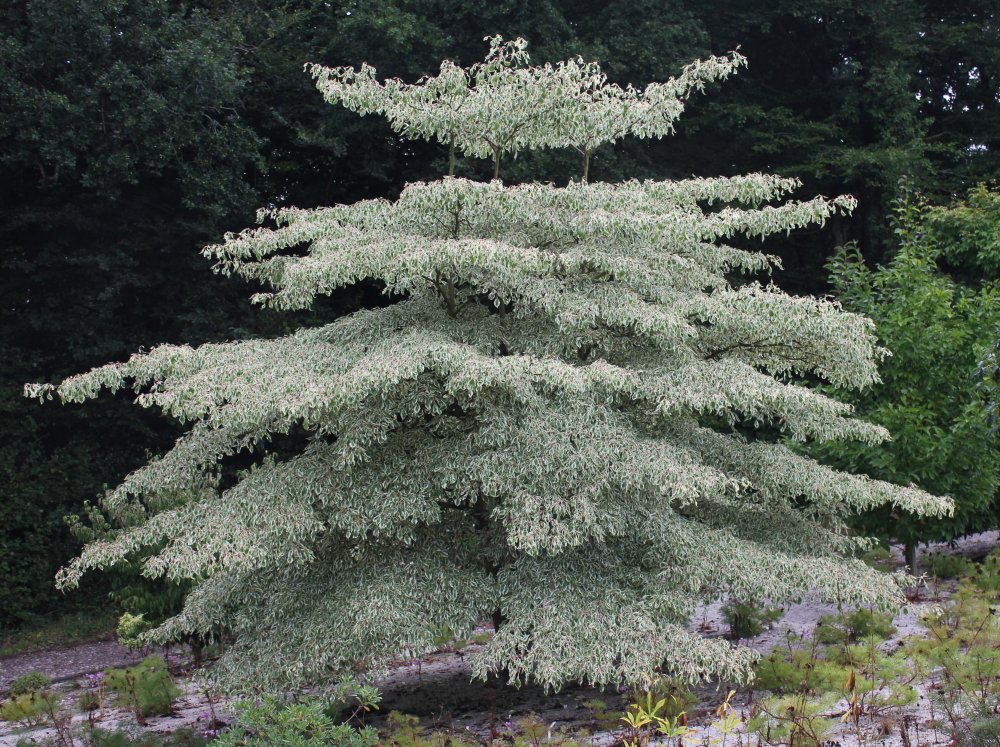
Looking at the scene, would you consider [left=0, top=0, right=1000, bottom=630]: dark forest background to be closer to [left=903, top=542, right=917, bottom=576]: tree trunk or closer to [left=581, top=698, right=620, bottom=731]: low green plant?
[left=903, top=542, right=917, bottom=576]: tree trunk

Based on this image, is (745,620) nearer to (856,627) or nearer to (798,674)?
(856,627)

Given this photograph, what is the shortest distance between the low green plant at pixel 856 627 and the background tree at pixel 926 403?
185 centimetres

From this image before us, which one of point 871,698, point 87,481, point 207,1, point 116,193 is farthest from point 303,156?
point 871,698

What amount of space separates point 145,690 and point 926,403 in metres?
7.04

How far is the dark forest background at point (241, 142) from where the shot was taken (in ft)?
36.5

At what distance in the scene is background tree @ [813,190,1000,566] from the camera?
863cm

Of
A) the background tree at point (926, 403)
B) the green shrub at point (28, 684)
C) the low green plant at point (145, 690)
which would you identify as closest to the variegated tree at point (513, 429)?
the low green plant at point (145, 690)

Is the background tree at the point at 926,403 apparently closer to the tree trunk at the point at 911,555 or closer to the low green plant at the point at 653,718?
the tree trunk at the point at 911,555

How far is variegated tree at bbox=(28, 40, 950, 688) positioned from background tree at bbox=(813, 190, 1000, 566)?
2432 mm

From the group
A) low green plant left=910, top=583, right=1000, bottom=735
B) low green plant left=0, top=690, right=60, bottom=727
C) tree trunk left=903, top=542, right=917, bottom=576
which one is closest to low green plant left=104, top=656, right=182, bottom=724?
low green plant left=0, top=690, right=60, bottom=727

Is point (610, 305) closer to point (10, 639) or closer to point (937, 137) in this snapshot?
point (10, 639)

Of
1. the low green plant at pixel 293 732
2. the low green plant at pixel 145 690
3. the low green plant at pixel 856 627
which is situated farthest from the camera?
the low green plant at pixel 856 627

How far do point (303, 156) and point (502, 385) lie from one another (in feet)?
32.9

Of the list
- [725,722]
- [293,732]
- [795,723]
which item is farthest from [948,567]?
[293,732]
